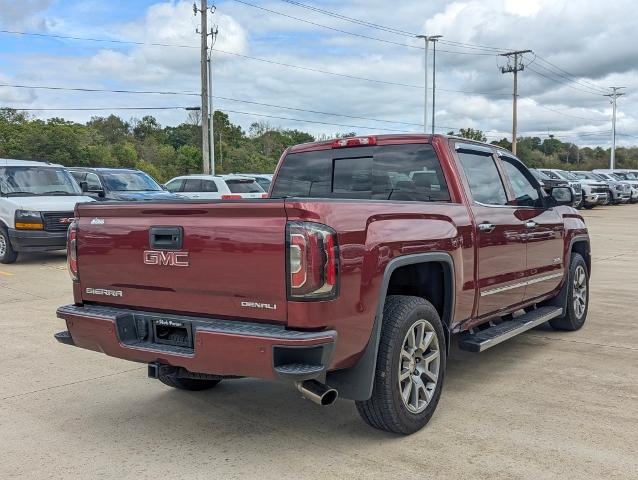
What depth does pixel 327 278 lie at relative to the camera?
336 centimetres

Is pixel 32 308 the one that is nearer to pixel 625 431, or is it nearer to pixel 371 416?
pixel 371 416

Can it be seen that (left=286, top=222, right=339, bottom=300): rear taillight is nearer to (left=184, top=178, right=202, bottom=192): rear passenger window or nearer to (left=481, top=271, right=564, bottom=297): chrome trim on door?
(left=481, top=271, right=564, bottom=297): chrome trim on door

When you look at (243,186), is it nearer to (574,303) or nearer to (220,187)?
(220,187)

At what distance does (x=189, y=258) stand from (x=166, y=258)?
19 centimetres

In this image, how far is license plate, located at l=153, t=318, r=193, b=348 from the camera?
12.1 ft

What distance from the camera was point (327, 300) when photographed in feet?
11.0

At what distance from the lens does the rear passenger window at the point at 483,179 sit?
5.11 m

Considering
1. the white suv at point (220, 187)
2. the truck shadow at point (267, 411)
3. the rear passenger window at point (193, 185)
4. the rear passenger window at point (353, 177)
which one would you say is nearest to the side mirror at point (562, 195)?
the truck shadow at point (267, 411)

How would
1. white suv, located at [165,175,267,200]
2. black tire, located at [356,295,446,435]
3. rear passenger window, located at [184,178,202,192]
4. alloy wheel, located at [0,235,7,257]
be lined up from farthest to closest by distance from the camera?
1. rear passenger window, located at [184,178,202,192]
2. white suv, located at [165,175,267,200]
3. alloy wheel, located at [0,235,7,257]
4. black tire, located at [356,295,446,435]

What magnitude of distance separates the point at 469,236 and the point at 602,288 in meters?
5.82

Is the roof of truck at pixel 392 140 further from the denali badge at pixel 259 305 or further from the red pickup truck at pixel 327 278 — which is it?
the denali badge at pixel 259 305

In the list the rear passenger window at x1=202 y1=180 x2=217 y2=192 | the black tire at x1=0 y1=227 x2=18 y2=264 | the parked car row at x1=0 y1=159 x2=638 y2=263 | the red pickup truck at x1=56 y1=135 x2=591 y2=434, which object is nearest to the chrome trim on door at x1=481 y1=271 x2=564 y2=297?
the red pickup truck at x1=56 y1=135 x2=591 y2=434

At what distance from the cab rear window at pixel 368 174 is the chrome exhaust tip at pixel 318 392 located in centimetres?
192

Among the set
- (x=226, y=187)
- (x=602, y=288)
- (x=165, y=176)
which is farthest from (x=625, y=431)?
(x=165, y=176)
